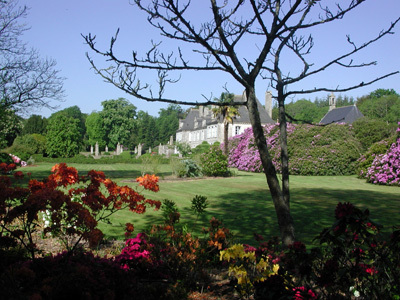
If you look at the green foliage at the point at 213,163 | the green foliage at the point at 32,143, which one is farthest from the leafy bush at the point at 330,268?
the green foliage at the point at 32,143

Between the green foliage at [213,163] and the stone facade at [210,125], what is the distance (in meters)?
24.1

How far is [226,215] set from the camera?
30.5ft

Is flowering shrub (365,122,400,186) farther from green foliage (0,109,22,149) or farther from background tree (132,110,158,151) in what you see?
background tree (132,110,158,151)

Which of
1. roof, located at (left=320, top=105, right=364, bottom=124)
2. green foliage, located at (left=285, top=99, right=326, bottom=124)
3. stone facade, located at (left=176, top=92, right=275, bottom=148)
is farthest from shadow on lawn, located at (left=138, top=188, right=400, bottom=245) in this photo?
green foliage, located at (left=285, top=99, right=326, bottom=124)

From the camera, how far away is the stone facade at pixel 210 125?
57.5 metres

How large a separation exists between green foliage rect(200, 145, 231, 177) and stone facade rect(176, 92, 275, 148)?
24.1 m

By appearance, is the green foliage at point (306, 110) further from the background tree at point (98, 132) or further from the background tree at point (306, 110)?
the background tree at point (98, 132)

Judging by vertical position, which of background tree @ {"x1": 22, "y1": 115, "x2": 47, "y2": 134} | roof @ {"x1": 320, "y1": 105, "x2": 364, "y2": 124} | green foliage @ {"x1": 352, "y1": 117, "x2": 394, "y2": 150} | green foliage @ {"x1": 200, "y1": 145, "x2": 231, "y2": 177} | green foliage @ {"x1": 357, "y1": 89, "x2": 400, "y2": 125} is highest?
green foliage @ {"x1": 357, "y1": 89, "x2": 400, "y2": 125}

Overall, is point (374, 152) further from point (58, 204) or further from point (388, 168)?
point (58, 204)

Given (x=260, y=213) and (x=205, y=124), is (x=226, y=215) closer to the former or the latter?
(x=260, y=213)

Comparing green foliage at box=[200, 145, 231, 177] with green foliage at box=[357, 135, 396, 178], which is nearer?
green foliage at box=[357, 135, 396, 178]

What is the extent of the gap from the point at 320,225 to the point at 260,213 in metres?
1.90

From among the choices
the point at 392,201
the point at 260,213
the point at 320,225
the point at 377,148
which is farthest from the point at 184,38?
the point at 377,148

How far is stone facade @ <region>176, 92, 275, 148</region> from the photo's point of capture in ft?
189
